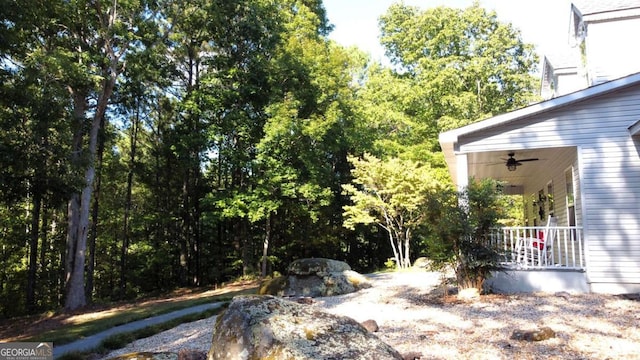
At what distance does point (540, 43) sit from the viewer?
82.0 ft

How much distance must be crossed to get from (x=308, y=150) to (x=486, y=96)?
38.5 feet

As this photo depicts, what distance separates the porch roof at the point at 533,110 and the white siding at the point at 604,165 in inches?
6.5

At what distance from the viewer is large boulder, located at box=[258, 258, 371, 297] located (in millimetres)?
10109

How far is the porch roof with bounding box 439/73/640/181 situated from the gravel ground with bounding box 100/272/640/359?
3.18 m

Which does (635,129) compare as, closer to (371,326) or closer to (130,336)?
(371,326)

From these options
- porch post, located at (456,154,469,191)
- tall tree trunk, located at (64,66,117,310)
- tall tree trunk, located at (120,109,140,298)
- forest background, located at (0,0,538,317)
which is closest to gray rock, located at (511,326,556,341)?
porch post, located at (456,154,469,191)

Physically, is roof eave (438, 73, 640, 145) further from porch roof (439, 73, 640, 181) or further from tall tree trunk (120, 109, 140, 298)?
tall tree trunk (120, 109, 140, 298)

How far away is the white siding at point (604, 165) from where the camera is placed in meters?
8.04

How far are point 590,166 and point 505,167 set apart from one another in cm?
443

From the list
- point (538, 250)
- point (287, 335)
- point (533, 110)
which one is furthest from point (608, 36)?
point (287, 335)

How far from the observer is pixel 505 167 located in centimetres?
1279

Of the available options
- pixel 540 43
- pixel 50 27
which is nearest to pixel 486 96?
pixel 540 43

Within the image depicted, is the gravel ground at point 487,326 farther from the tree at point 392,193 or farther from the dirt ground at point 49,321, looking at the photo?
the tree at point 392,193

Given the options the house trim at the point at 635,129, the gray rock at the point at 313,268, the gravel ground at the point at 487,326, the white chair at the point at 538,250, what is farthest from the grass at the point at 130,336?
the house trim at the point at 635,129
